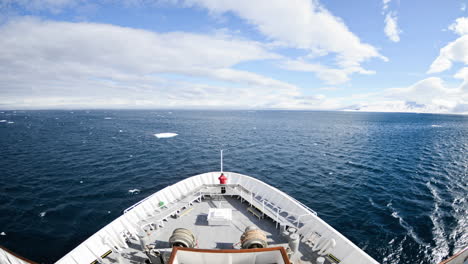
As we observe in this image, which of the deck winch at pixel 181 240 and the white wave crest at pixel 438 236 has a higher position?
the deck winch at pixel 181 240

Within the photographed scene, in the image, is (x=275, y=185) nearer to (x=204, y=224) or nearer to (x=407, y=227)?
(x=407, y=227)

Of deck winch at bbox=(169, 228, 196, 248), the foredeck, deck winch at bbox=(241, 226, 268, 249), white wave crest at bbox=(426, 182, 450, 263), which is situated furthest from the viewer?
white wave crest at bbox=(426, 182, 450, 263)

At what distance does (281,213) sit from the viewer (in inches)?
692

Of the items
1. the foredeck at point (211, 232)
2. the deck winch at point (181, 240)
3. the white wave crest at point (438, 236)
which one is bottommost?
the white wave crest at point (438, 236)

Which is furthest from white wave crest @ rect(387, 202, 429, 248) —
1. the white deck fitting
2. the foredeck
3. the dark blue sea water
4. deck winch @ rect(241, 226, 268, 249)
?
deck winch @ rect(241, 226, 268, 249)

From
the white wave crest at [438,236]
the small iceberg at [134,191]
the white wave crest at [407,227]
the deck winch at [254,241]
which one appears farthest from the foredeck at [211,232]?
the small iceberg at [134,191]

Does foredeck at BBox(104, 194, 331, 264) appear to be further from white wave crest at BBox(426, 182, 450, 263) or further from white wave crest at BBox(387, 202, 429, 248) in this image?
white wave crest at BBox(387, 202, 429, 248)

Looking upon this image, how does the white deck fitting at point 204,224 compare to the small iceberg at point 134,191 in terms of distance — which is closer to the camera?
the white deck fitting at point 204,224

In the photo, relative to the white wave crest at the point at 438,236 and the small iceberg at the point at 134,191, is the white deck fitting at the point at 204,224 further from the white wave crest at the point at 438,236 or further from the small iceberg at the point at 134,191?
the small iceberg at the point at 134,191

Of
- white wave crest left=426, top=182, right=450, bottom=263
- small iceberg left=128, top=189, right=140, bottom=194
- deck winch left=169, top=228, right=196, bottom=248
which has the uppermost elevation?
deck winch left=169, top=228, right=196, bottom=248

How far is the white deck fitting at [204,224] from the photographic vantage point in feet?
42.3

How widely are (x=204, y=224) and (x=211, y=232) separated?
3.93 feet

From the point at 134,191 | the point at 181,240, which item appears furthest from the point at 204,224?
the point at 134,191

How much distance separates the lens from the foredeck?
522 inches
